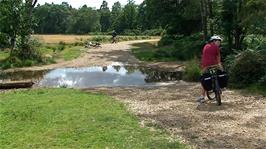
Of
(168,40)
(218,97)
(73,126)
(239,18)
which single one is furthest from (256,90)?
(168,40)

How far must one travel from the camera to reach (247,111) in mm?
12266

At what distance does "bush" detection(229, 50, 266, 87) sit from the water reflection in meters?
4.93

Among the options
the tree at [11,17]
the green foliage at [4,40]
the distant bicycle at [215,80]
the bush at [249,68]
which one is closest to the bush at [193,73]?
the bush at [249,68]

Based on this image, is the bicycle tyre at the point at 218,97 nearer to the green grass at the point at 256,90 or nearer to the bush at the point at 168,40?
the green grass at the point at 256,90

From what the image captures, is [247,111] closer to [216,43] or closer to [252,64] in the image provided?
[216,43]

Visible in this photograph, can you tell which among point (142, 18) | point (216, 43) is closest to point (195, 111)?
point (216, 43)

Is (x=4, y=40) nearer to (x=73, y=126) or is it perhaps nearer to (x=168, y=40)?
(x=168, y=40)

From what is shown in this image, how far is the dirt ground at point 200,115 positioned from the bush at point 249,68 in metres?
1.29

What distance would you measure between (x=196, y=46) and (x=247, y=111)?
20158 millimetres

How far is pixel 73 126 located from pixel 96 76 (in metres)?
14.0

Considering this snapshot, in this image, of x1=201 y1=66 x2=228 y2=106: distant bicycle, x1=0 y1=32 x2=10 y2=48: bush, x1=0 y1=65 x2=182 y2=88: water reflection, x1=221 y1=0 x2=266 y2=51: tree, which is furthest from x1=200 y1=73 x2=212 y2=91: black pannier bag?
x1=0 y1=32 x2=10 y2=48: bush

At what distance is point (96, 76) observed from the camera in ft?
80.2

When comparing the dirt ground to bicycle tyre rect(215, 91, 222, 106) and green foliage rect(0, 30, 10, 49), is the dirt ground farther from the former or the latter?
green foliage rect(0, 30, 10, 49)

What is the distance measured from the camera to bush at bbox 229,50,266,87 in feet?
54.4
